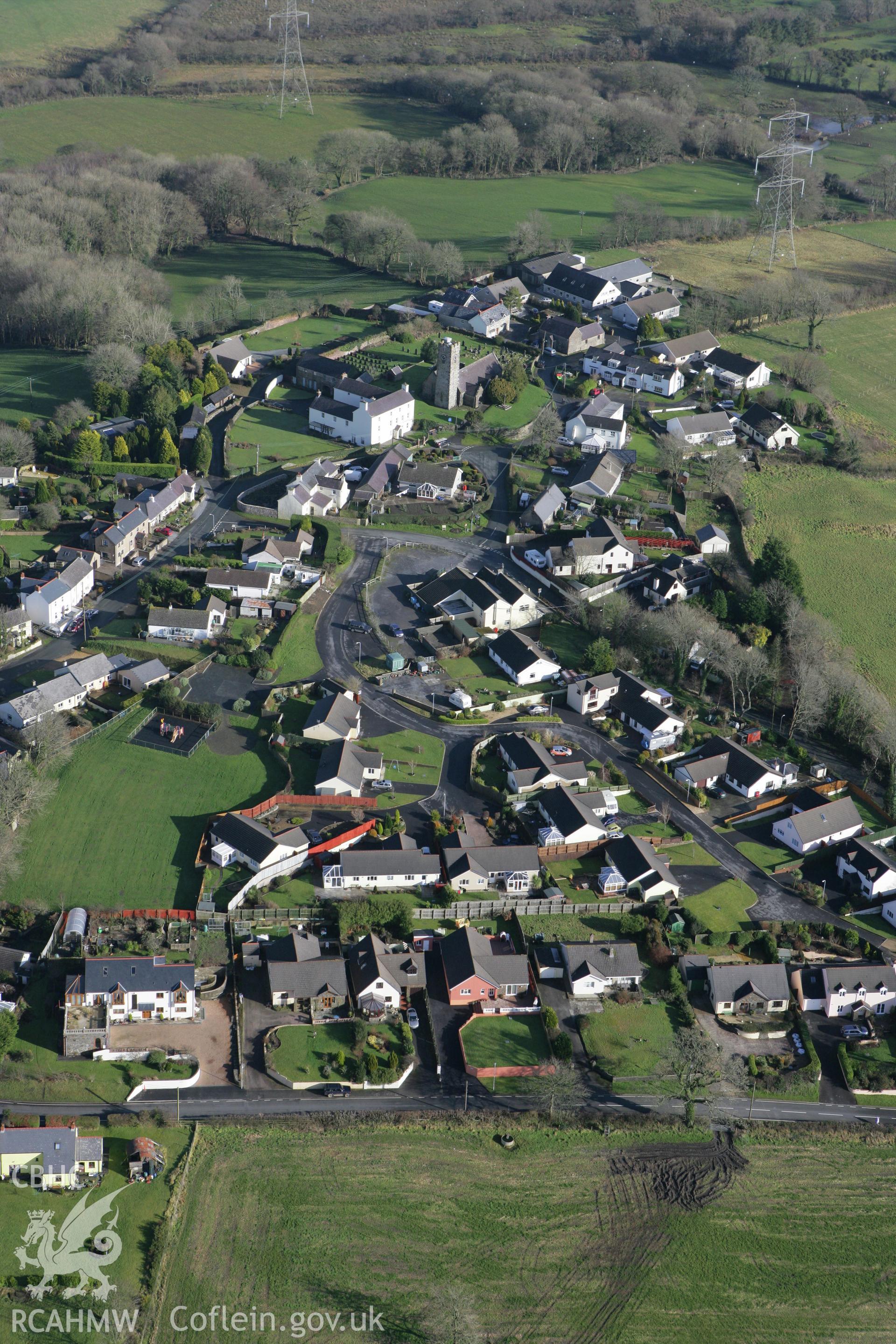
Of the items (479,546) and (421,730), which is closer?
(421,730)

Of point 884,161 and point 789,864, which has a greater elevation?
point 884,161

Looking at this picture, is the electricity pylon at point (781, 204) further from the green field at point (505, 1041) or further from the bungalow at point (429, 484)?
the green field at point (505, 1041)

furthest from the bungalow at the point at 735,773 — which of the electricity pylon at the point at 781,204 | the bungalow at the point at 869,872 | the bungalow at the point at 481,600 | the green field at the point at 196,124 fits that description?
the green field at the point at 196,124

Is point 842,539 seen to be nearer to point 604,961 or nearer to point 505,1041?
point 604,961

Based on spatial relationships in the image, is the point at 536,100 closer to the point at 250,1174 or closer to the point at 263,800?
the point at 263,800

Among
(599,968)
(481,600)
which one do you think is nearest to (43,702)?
(481,600)

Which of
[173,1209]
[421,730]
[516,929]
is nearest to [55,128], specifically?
[421,730]

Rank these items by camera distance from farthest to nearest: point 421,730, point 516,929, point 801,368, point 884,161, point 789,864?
point 884,161, point 801,368, point 421,730, point 789,864, point 516,929
